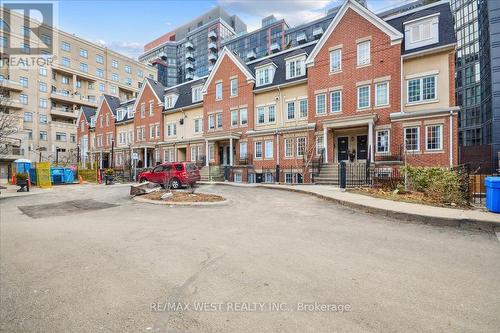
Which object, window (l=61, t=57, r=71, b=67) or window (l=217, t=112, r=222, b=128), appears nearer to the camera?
window (l=217, t=112, r=222, b=128)

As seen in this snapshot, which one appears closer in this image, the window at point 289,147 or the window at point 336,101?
the window at point 336,101

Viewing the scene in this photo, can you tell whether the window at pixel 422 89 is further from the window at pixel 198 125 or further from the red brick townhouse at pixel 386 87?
the window at pixel 198 125

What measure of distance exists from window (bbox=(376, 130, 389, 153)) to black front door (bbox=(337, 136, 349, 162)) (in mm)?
2857

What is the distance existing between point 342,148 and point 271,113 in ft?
26.0

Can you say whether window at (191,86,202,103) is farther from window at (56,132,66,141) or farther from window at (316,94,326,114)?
window at (56,132,66,141)

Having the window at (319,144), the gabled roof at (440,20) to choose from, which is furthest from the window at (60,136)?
the gabled roof at (440,20)

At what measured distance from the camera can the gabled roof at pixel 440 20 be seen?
57.3ft

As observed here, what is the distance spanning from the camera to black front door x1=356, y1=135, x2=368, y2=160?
2065cm

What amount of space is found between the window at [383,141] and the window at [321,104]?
4.99 metres

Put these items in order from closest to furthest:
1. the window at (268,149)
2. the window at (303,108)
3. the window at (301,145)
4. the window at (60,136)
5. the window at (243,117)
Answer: the window at (301,145)
the window at (303,108)
the window at (268,149)
the window at (243,117)
the window at (60,136)

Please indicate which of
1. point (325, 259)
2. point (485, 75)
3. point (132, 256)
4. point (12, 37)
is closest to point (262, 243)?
point (325, 259)

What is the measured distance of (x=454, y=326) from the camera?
104 inches

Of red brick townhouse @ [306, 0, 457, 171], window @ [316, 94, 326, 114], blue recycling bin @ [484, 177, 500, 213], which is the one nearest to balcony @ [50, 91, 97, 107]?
red brick townhouse @ [306, 0, 457, 171]

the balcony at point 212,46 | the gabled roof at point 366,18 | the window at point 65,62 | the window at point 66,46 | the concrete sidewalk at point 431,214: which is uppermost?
the balcony at point 212,46
